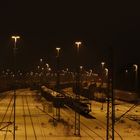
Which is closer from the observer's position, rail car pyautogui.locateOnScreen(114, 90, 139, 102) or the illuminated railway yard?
the illuminated railway yard

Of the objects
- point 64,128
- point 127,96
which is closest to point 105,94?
point 127,96

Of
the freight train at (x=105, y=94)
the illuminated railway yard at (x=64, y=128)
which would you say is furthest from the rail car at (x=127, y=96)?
the illuminated railway yard at (x=64, y=128)

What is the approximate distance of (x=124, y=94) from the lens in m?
79.0

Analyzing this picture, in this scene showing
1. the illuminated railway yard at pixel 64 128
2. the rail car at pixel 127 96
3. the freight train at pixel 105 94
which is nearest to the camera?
the illuminated railway yard at pixel 64 128

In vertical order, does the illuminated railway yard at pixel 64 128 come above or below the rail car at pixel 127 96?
below

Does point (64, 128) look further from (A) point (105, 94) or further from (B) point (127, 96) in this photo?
(A) point (105, 94)

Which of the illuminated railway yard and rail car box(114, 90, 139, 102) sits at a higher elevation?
rail car box(114, 90, 139, 102)

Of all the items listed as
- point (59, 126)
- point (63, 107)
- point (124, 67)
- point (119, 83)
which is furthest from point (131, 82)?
point (59, 126)

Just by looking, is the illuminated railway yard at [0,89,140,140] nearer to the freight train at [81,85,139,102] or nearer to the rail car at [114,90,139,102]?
the rail car at [114,90,139,102]

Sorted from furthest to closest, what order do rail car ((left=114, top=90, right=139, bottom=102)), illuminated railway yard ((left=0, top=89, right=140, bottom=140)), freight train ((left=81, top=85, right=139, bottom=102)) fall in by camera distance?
freight train ((left=81, top=85, right=139, bottom=102))
rail car ((left=114, top=90, right=139, bottom=102))
illuminated railway yard ((left=0, top=89, right=140, bottom=140))

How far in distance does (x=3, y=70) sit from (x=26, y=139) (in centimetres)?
16103

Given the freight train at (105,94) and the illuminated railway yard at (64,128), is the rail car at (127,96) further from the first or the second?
the illuminated railway yard at (64,128)

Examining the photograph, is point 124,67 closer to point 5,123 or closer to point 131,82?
point 131,82

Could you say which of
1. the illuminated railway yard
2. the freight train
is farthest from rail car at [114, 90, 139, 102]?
the illuminated railway yard
